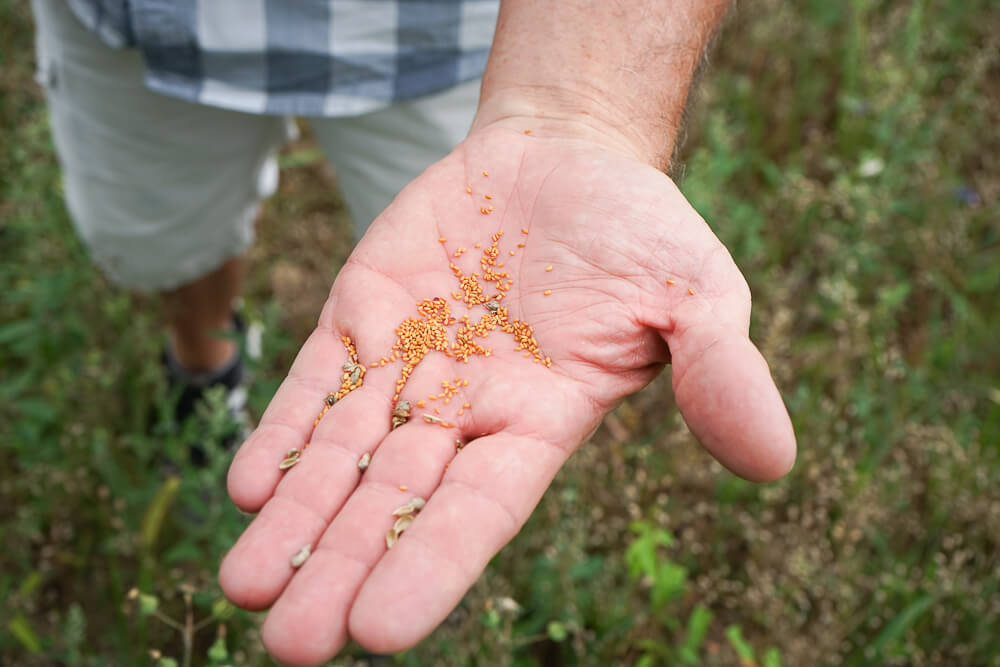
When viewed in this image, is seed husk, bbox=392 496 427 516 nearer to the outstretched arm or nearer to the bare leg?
the outstretched arm

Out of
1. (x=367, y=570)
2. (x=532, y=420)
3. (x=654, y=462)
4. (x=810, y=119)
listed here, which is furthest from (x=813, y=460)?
(x=810, y=119)

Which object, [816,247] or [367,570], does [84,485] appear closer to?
[367,570]

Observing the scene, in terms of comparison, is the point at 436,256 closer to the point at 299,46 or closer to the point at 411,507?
the point at 411,507

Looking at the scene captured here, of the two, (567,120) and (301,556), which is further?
(567,120)

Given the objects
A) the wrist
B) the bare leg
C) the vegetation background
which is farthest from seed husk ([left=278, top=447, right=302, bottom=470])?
the bare leg

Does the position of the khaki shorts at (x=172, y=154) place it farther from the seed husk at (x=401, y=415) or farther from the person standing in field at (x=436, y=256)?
the seed husk at (x=401, y=415)

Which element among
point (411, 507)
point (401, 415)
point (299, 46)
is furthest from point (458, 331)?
point (299, 46)

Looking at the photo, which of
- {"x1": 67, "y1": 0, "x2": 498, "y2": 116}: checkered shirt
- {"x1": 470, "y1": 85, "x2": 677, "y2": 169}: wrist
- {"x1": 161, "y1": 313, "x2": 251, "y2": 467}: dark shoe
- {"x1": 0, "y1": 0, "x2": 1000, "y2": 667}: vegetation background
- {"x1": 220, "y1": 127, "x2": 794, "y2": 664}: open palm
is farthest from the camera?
{"x1": 161, "y1": 313, "x2": 251, "y2": 467}: dark shoe
